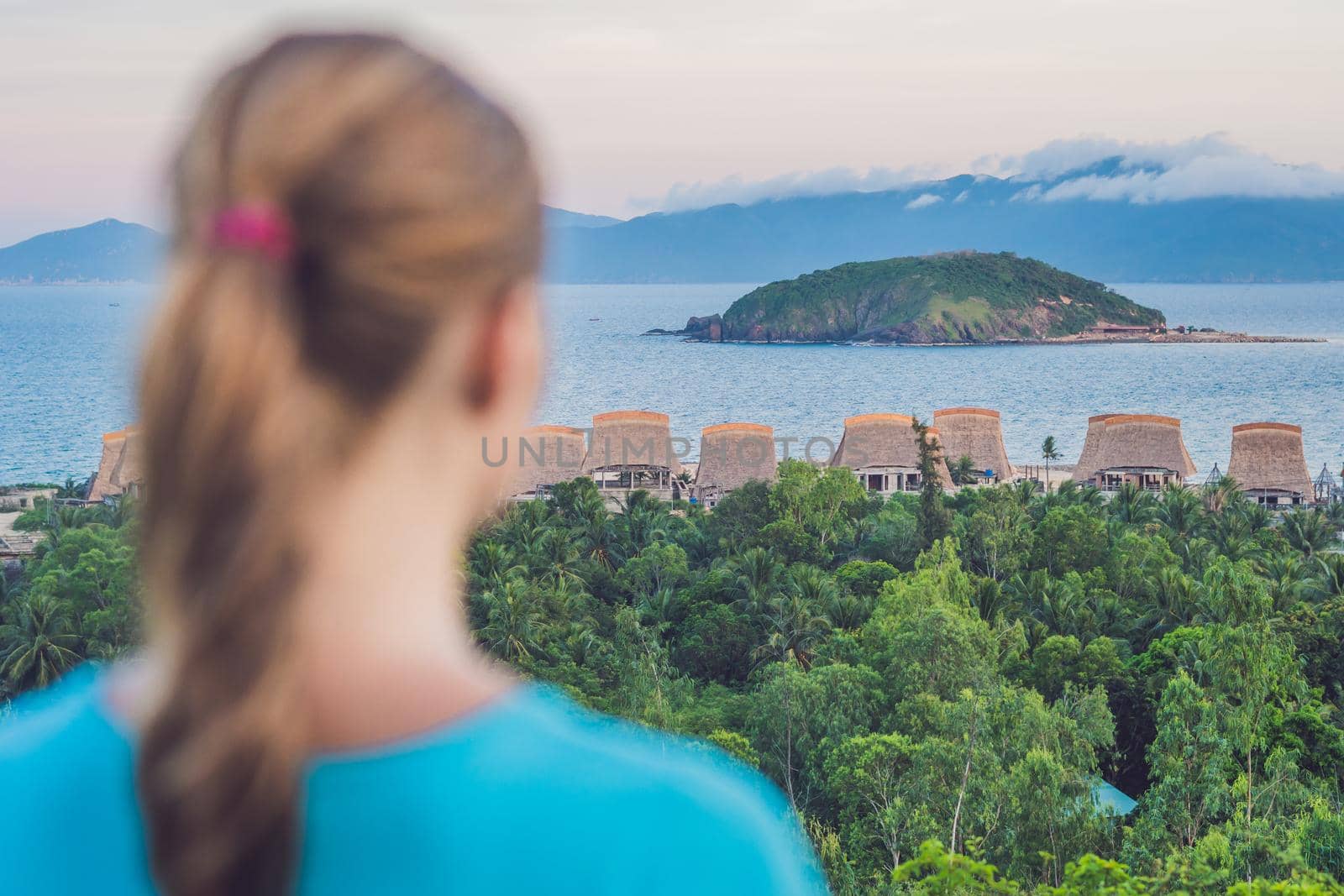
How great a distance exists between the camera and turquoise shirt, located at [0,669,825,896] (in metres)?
1.10

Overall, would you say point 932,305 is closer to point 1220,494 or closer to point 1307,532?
point 1220,494

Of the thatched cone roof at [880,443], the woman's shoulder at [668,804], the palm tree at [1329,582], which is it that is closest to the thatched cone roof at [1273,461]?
the thatched cone roof at [880,443]

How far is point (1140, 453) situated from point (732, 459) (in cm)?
1564

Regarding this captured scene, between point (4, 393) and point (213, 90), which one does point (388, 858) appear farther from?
point (4, 393)

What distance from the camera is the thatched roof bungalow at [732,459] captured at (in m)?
45.3

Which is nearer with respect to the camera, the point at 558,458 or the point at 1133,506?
the point at 1133,506

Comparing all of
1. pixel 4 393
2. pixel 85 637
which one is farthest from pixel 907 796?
pixel 4 393

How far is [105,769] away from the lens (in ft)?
3.85

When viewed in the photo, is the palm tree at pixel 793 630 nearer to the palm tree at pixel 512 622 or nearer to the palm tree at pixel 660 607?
the palm tree at pixel 660 607

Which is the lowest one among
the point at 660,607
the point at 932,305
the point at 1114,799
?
the point at 1114,799

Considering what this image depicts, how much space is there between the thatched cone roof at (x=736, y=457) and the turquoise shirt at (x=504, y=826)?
144 feet

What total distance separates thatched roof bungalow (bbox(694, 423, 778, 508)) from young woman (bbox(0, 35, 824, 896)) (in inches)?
1727

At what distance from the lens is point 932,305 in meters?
148

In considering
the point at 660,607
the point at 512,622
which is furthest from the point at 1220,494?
the point at 512,622
